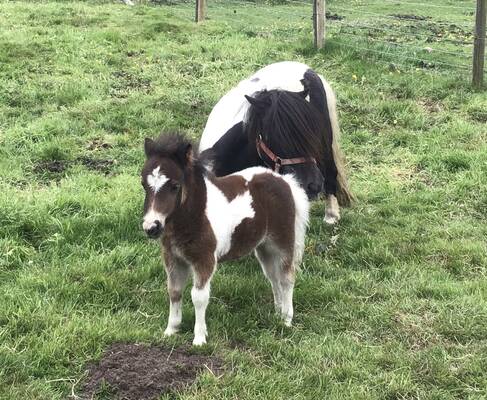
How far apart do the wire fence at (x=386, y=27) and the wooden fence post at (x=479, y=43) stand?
0.68 metres

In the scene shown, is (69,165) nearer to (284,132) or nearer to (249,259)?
(249,259)

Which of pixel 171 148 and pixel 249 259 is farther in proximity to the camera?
pixel 249 259

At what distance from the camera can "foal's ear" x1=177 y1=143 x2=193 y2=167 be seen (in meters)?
3.16

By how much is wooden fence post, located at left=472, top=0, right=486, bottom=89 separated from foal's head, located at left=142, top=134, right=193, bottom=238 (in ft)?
22.2

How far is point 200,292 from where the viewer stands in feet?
11.1

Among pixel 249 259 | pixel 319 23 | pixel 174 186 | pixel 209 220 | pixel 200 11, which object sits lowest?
pixel 249 259

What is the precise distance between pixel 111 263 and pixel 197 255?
1.32 metres

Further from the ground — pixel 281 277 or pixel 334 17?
pixel 334 17

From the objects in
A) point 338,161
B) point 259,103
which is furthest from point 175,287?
point 338,161

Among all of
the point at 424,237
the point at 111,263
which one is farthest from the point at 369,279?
the point at 111,263

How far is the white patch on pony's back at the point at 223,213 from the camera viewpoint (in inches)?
136

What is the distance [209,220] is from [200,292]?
415 mm

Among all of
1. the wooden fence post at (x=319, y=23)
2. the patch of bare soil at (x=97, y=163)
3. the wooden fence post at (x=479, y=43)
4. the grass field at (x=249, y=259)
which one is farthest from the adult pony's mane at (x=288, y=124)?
the wooden fence post at (x=319, y=23)

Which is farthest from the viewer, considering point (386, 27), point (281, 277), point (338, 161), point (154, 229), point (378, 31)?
point (386, 27)
